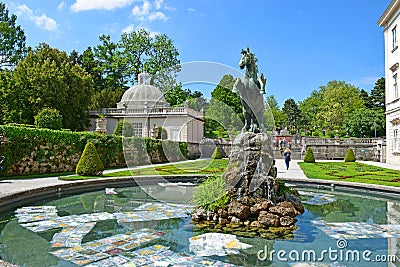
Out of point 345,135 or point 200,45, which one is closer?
point 200,45

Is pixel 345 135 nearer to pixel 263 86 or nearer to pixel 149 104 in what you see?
pixel 149 104

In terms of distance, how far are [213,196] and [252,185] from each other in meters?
1.00

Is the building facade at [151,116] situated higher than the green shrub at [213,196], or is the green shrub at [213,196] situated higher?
the building facade at [151,116]

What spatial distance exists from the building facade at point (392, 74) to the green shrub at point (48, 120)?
25.5 metres

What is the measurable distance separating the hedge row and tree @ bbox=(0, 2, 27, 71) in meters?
24.1

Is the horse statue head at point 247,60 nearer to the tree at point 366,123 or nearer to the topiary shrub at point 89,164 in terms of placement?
the topiary shrub at point 89,164

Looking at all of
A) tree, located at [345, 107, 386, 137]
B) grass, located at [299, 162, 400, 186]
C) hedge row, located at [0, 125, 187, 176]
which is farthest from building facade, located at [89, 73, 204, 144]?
tree, located at [345, 107, 386, 137]

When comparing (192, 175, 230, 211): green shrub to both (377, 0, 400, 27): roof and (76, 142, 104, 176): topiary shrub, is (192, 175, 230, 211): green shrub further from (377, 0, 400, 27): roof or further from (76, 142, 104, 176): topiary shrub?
(377, 0, 400, 27): roof

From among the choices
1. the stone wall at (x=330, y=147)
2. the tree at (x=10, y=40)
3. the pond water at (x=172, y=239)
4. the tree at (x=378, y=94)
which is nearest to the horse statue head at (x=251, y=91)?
the pond water at (x=172, y=239)

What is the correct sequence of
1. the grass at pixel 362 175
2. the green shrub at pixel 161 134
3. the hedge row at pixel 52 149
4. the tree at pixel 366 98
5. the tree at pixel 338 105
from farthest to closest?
1. the tree at pixel 366 98
2. the tree at pixel 338 105
3. the green shrub at pixel 161 134
4. the hedge row at pixel 52 149
5. the grass at pixel 362 175

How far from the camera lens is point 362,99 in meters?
61.2

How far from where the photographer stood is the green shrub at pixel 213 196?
7.73 meters

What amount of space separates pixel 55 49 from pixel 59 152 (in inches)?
868

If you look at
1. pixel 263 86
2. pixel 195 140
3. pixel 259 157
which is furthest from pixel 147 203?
pixel 195 140
